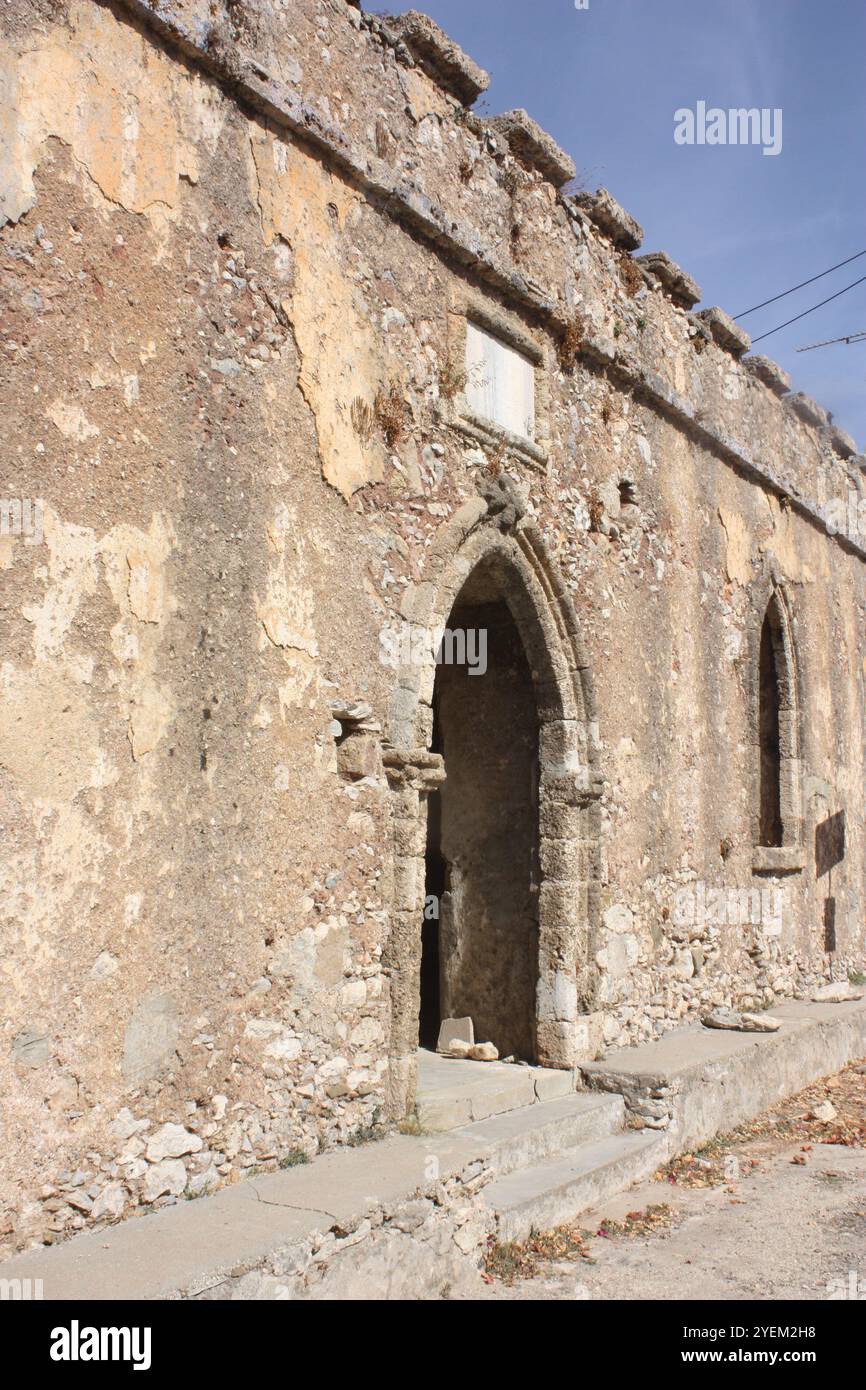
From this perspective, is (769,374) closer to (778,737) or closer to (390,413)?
(778,737)

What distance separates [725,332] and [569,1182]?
6.67 m

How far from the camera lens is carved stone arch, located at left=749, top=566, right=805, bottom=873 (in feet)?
30.1

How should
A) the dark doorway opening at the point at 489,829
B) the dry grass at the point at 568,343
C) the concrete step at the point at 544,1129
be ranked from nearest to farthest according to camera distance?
the concrete step at the point at 544,1129
the dark doorway opening at the point at 489,829
the dry grass at the point at 568,343

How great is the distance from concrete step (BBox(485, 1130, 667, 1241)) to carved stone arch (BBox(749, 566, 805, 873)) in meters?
3.65

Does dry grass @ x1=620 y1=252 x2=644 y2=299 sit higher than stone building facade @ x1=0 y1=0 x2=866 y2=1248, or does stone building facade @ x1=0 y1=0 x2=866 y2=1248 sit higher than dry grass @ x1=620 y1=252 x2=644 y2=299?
dry grass @ x1=620 y1=252 x2=644 y2=299

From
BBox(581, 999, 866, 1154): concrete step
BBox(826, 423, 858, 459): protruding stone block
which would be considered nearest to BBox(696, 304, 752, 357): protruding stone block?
BBox(826, 423, 858, 459): protruding stone block

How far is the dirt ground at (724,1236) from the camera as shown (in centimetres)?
443

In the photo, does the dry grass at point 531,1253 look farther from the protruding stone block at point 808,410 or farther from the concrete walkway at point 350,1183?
the protruding stone block at point 808,410

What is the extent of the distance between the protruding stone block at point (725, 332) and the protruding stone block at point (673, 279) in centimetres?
35

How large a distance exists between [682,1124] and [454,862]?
1.95 meters

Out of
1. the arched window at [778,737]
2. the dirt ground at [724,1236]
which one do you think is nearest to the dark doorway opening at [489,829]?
the dirt ground at [724,1236]

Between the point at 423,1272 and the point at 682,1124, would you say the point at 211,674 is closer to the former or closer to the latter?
the point at 423,1272

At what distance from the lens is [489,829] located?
7000 millimetres

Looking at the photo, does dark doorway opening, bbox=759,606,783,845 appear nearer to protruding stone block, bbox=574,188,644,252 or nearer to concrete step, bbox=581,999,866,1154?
concrete step, bbox=581,999,866,1154
